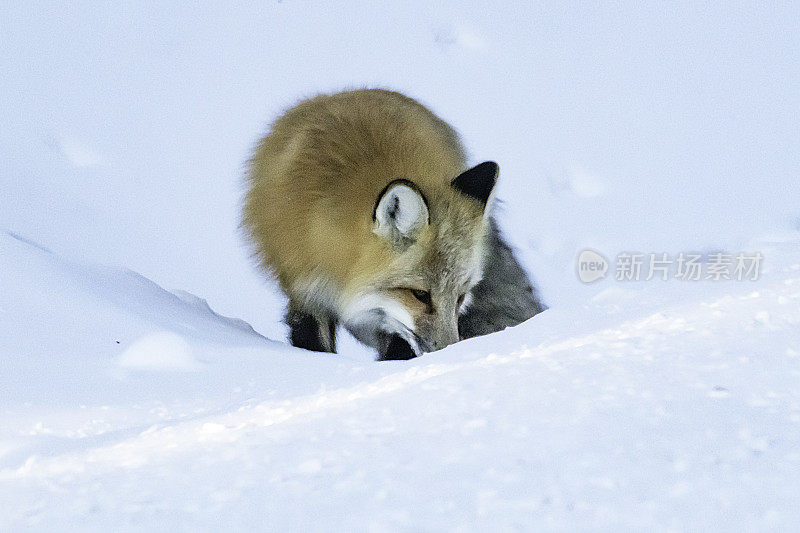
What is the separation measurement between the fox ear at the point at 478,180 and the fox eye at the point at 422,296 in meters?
0.49

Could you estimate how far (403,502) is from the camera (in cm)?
125

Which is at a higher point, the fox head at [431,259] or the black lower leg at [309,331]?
the fox head at [431,259]

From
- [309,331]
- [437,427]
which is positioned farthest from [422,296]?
[437,427]

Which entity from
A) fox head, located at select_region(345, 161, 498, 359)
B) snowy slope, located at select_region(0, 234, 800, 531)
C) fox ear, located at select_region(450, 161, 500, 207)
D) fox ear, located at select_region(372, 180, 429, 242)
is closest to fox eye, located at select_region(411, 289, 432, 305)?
fox head, located at select_region(345, 161, 498, 359)

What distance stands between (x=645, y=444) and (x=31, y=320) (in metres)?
2.18

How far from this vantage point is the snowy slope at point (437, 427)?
1231 millimetres

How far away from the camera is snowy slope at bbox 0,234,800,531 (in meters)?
1.23

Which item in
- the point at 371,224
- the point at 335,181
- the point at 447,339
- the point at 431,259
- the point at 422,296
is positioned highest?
the point at 335,181

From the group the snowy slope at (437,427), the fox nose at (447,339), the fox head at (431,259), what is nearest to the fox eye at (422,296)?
the fox head at (431,259)

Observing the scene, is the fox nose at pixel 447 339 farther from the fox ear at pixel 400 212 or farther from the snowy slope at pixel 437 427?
the snowy slope at pixel 437 427

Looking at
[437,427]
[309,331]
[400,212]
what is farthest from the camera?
[309,331]

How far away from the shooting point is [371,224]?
10.8 ft

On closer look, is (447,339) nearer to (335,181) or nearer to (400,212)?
(400,212)

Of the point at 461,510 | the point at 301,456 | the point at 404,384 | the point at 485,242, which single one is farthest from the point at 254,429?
the point at 485,242
